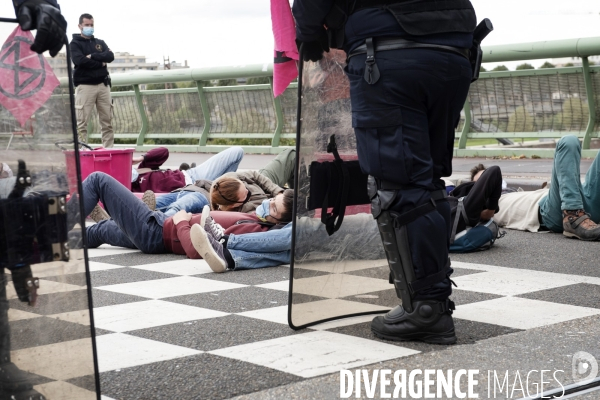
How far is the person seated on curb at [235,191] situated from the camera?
6.40 m

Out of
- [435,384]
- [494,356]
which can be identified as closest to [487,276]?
[494,356]

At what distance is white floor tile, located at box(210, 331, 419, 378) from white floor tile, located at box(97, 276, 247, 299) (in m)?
1.16

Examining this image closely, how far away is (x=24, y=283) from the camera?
96.1 inches

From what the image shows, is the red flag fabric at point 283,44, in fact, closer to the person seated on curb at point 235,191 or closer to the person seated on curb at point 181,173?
the person seated on curb at point 235,191

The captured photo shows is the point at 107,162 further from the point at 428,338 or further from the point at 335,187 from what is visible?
the point at 428,338

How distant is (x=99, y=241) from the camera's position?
249 inches

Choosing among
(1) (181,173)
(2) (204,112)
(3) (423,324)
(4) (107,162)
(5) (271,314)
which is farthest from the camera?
(2) (204,112)

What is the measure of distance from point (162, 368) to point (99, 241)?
10.8ft

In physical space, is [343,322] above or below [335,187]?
below

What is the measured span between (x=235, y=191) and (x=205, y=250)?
130cm

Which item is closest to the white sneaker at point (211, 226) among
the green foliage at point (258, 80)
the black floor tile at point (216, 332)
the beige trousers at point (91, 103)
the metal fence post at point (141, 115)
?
the black floor tile at point (216, 332)

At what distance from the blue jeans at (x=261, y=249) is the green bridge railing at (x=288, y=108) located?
5265 millimetres

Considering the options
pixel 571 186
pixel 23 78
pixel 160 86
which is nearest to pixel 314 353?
pixel 23 78

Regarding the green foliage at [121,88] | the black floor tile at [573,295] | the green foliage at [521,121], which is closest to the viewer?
the black floor tile at [573,295]
